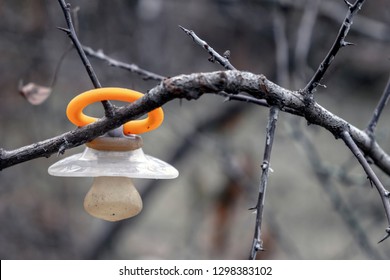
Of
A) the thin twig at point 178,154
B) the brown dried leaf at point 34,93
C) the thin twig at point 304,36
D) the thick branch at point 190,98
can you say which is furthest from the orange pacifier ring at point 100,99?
the thin twig at point 178,154

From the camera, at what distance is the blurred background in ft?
8.73

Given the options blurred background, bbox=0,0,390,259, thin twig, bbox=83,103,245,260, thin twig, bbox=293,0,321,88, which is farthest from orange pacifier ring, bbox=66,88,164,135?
thin twig, bbox=83,103,245,260

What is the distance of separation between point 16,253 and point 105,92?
294 cm

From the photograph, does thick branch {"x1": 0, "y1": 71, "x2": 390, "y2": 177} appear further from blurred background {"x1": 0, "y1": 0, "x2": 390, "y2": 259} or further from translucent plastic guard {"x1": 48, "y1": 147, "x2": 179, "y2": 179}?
blurred background {"x1": 0, "y1": 0, "x2": 390, "y2": 259}

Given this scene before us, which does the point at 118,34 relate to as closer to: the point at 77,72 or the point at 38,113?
the point at 77,72

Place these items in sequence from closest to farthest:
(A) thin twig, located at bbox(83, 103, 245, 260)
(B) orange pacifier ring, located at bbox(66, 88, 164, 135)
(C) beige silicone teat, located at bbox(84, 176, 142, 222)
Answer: (B) orange pacifier ring, located at bbox(66, 88, 164, 135)
(C) beige silicone teat, located at bbox(84, 176, 142, 222)
(A) thin twig, located at bbox(83, 103, 245, 260)

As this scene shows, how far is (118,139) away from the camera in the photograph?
1.01 m

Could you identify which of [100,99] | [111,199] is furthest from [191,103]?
[100,99]

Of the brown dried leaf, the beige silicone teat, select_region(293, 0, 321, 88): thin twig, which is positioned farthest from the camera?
select_region(293, 0, 321, 88): thin twig

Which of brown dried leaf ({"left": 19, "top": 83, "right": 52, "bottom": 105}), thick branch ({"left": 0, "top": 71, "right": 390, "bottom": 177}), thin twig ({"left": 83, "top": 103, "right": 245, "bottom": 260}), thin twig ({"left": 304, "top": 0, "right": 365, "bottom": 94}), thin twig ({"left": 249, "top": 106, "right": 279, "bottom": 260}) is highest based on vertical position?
thin twig ({"left": 83, "top": 103, "right": 245, "bottom": 260})

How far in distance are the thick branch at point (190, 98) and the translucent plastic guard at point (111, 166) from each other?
0.08 m

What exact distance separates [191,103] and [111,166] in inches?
113

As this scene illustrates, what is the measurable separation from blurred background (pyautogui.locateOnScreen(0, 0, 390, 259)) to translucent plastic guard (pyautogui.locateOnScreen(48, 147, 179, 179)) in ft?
3.97
